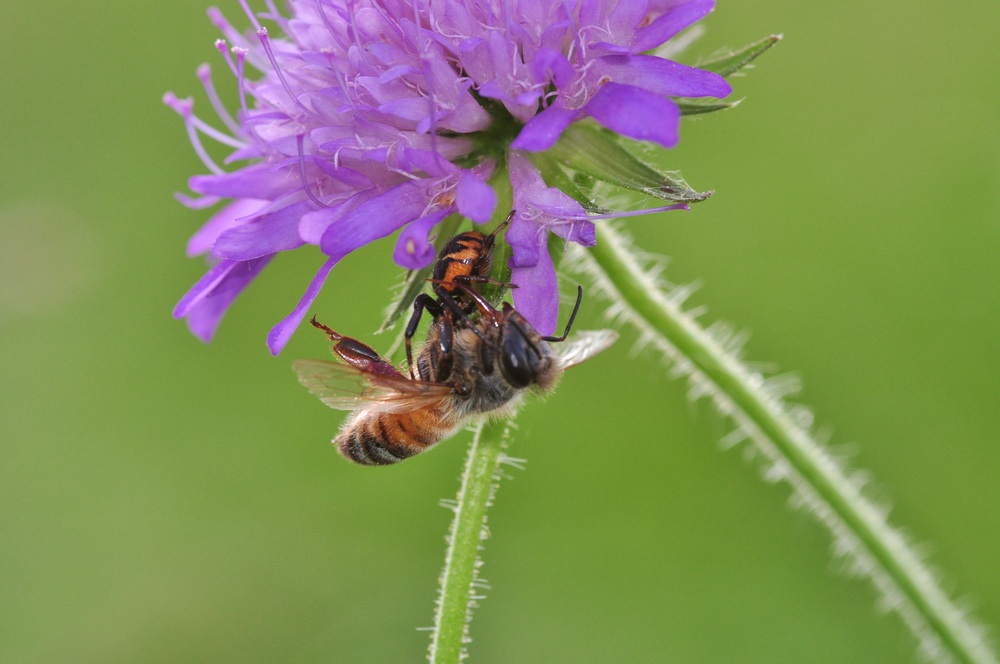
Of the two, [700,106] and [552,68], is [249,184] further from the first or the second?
[700,106]

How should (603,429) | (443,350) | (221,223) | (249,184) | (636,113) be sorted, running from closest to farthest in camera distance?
(636,113), (443,350), (249,184), (221,223), (603,429)

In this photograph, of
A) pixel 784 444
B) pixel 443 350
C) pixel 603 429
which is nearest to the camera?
pixel 443 350

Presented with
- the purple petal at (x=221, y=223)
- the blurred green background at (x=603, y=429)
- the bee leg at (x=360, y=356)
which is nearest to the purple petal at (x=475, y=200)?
the bee leg at (x=360, y=356)

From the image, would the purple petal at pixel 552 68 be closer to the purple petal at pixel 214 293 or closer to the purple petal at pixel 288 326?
the purple petal at pixel 288 326

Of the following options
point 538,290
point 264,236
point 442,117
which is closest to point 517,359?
point 538,290

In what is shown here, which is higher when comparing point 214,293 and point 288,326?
point 214,293

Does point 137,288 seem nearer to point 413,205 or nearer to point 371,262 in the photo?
point 371,262

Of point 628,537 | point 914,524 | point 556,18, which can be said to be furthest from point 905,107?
point 556,18
